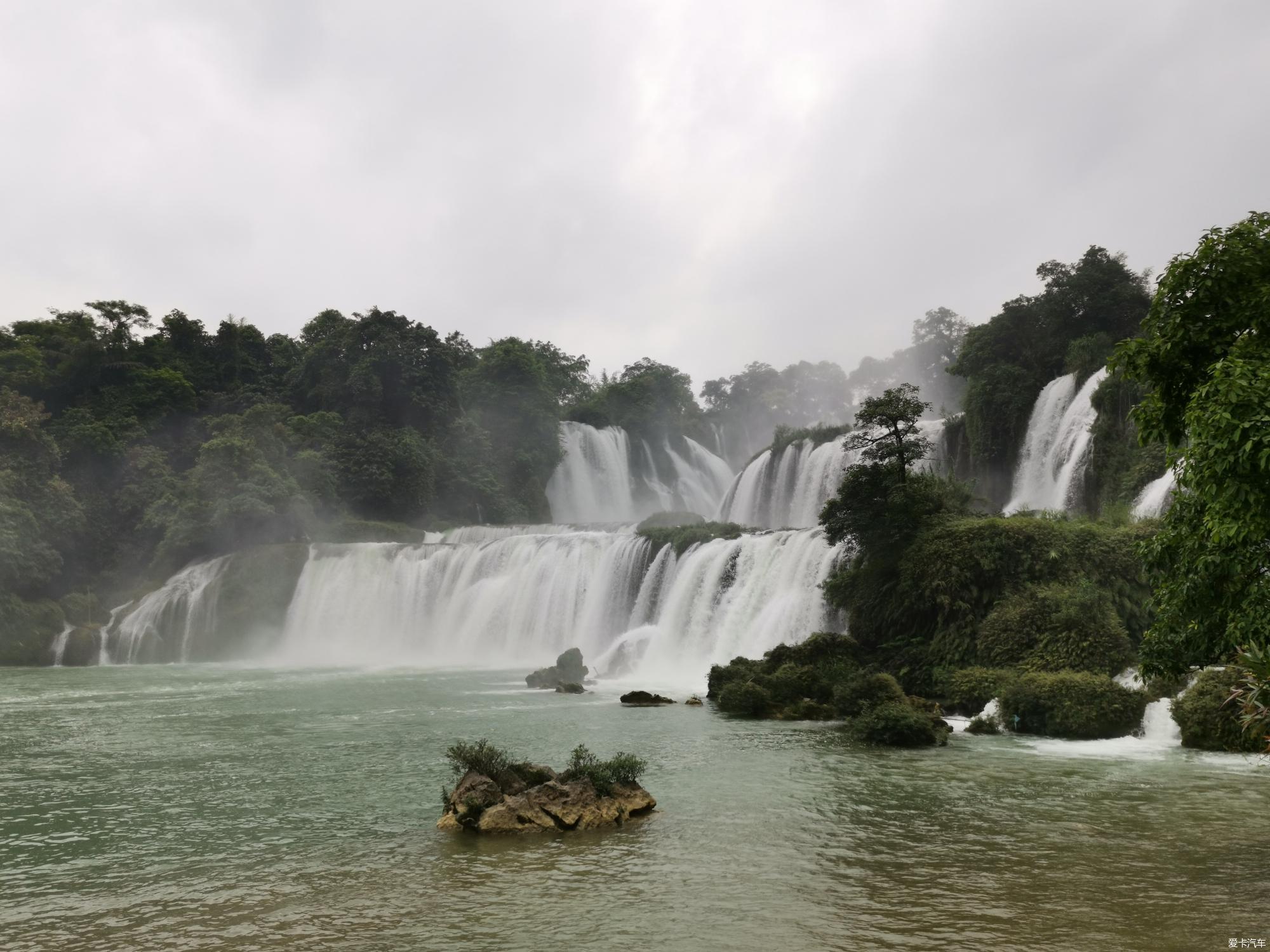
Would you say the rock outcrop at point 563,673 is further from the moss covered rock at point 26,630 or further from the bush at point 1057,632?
the moss covered rock at point 26,630

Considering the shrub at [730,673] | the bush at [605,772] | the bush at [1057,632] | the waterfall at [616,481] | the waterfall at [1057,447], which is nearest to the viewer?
the bush at [605,772]

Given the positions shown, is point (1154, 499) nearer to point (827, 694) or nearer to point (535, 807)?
point (827, 694)

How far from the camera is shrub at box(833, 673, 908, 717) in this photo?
1897cm

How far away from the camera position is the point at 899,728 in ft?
53.0

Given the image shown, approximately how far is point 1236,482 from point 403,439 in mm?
50725

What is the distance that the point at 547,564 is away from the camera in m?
36.2

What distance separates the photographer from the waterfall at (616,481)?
6469cm

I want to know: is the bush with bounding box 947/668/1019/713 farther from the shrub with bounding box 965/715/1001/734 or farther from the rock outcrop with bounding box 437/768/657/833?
the rock outcrop with bounding box 437/768/657/833

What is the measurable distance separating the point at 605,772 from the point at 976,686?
11095 millimetres

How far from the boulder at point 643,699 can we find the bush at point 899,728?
6210mm

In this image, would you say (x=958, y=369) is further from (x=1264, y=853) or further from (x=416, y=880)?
(x=416, y=880)

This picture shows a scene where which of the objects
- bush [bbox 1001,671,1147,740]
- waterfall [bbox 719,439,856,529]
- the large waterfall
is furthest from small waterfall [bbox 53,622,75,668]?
Answer: bush [bbox 1001,671,1147,740]

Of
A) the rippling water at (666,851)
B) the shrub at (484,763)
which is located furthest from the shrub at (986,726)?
the shrub at (484,763)

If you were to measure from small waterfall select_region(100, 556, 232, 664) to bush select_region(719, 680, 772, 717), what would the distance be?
95.8 feet
